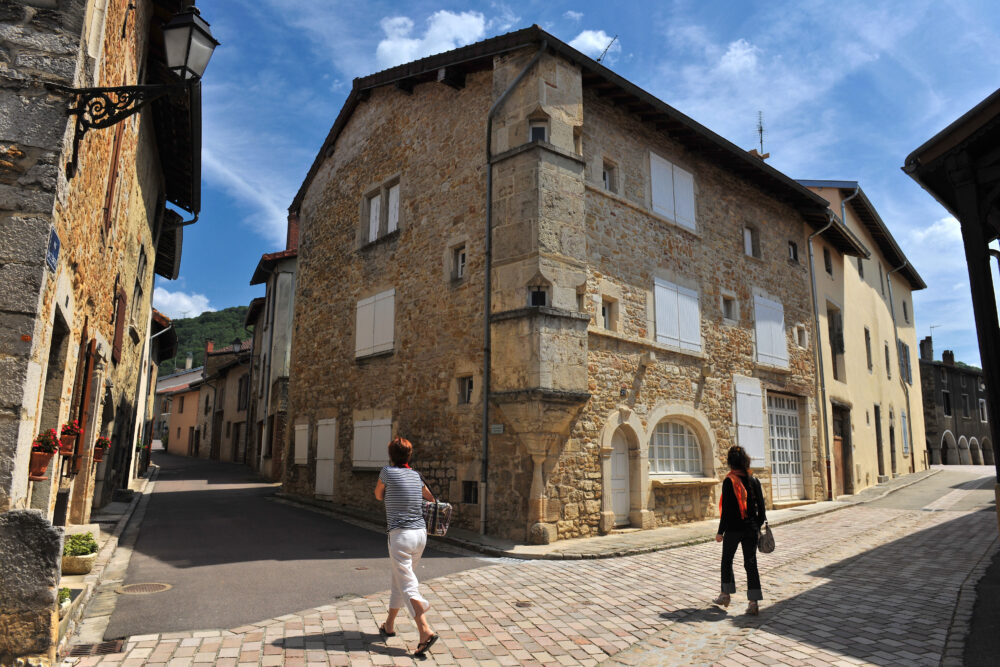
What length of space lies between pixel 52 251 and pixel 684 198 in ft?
35.9

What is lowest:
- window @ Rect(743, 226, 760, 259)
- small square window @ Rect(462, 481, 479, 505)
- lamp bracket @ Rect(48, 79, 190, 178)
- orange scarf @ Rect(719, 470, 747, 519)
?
small square window @ Rect(462, 481, 479, 505)

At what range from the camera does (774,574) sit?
7.17 metres

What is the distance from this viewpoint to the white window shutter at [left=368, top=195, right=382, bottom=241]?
44.6 feet

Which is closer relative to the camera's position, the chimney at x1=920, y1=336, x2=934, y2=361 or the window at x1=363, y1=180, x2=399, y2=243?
the window at x1=363, y1=180, x2=399, y2=243

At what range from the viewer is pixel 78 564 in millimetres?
6125

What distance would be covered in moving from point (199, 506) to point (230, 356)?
21159mm

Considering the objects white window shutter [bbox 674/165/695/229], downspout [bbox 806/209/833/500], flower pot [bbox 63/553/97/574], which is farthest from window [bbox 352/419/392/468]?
downspout [bbox 806/209/833/500]

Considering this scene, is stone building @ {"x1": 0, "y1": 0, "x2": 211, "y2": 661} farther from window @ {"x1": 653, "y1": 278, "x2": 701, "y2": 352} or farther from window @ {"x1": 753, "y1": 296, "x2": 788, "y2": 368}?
window @ {"x1": 753, "y1": 296, "x2": 788, "y2": 368}

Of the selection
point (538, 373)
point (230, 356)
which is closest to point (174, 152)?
point (538, 373)

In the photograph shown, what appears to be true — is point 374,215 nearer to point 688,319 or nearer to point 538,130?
point 538,130

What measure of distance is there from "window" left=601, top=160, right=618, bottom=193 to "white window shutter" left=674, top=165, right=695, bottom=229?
1695mm

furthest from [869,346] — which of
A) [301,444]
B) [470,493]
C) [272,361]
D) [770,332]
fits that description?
[272,361]

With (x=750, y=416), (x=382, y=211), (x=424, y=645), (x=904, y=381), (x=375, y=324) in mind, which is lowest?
(x=424, y=645)

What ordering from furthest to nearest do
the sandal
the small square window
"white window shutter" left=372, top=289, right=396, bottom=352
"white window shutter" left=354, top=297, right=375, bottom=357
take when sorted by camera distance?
1. "white window shutter" left=354, top=297, right=375, bottom=357
2. "white window shutter" left=372, top=289, right=396, bottom=352
3. the small square window
4. the sandal
